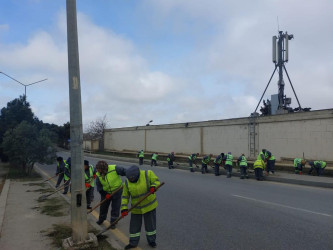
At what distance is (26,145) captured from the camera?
53.1 feet

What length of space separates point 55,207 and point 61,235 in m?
2.89

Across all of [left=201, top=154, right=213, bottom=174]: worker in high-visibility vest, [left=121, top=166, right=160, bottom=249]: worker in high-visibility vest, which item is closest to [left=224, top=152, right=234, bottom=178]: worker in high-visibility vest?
[left=201, top=154, right=213, bottom=174]: worker in high-visibility vest

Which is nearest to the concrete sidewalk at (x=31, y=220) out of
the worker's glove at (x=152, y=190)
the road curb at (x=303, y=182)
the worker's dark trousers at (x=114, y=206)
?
the worker's dark trousers at (x=114, y=206)

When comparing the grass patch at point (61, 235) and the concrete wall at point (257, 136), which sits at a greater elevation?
the concrete wall at point (257, 136)

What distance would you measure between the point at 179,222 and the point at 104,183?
194 cm

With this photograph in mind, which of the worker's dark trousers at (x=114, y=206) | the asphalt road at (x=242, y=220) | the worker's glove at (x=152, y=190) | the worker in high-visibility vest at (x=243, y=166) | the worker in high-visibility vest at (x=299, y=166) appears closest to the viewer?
the worker's glove at (x=152, y=190)

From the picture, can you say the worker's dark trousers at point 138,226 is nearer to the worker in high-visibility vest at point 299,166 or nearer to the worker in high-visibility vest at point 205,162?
the worker in high-visibility vest at point 299,166

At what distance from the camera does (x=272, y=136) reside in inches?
843

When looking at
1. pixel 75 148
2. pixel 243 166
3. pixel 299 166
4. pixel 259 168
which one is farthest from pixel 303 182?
pixel 75 148

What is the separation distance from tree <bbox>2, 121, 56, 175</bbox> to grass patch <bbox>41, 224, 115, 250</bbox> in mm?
10620

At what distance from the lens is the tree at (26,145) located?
1617 centimetres

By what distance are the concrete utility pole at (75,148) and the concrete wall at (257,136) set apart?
16.2m

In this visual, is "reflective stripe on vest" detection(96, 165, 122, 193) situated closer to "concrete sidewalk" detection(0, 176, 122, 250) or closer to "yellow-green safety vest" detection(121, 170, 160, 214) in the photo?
"concrete sidewalk" detection(0, 176, 122, 250)

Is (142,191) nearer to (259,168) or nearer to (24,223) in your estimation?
(24,223)
